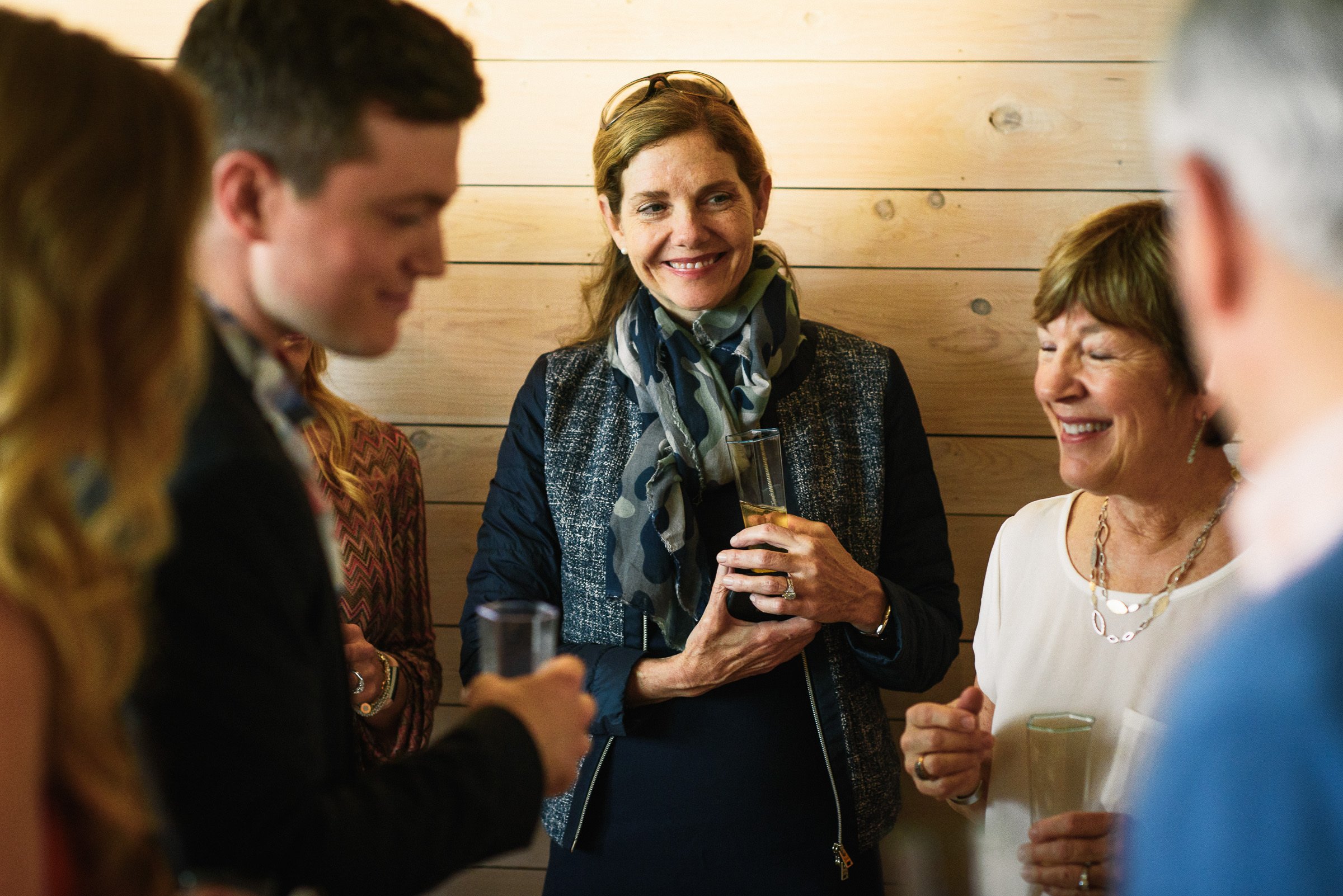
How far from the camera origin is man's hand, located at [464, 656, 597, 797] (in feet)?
3.29

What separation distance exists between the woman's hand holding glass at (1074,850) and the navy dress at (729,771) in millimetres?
512

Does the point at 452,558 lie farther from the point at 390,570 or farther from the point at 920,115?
the point at 920,115

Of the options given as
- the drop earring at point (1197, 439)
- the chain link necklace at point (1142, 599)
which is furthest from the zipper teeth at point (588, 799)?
the drop earring at point (1197, 439)

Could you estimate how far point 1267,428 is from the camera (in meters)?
0.57

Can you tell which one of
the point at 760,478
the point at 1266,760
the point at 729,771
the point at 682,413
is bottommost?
the point at 729,771

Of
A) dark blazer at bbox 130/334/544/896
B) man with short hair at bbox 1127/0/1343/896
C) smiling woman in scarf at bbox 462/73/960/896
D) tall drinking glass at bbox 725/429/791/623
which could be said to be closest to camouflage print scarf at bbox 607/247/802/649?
smiling woman in scarf at bbox 462/73/960/896

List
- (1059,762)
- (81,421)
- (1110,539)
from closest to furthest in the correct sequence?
1. (81,421)
2. (1059,762)
3. (1110,539)

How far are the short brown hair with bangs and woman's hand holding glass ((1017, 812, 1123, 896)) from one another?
613mm

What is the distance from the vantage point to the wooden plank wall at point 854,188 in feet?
6.84

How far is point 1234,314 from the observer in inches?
22.6

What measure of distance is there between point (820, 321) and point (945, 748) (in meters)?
0.98

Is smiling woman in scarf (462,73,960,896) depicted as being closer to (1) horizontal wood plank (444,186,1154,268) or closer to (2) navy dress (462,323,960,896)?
(2) navy dress (462,323,960,896)

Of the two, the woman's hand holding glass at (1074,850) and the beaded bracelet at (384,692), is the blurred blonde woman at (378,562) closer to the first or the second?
the beaded bracelet at (384,692)

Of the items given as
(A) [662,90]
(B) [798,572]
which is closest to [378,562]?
(B) [798,572]
